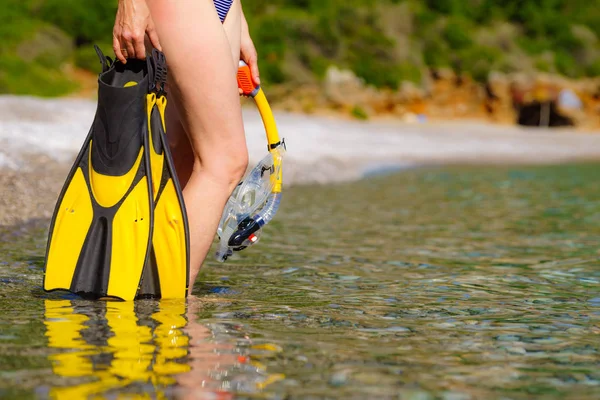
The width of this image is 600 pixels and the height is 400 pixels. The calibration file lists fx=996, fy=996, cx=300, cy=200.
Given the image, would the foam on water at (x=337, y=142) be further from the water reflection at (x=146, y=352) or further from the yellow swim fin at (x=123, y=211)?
the water reflection at (x=146, y=352)

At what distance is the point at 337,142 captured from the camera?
1337cm

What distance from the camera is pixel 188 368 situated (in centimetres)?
206

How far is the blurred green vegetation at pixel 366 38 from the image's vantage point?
19.7 metres

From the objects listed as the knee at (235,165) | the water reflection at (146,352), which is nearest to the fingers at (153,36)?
the knee at (235,165)

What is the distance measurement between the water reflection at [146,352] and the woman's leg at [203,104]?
305 millimetres

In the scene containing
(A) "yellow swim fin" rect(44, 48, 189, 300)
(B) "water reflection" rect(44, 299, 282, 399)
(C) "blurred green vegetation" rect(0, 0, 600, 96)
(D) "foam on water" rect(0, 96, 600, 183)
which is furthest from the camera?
(C) "blurred green vegetation" rect(0, 0, 600, 96)

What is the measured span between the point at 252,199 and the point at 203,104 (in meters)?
0.57

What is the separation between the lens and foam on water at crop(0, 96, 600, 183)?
329 inches

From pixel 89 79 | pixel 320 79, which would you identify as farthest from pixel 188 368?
pixel 320 79

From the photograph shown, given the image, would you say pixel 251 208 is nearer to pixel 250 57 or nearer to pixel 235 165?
pixel 235 165

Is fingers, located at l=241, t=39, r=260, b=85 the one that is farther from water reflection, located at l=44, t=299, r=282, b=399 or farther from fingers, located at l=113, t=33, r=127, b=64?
water reflection, located at l=44, t=299, r=282, b=399

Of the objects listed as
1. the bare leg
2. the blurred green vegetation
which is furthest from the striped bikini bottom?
the blurred green vegetation

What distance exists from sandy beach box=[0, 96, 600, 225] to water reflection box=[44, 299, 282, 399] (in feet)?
7.91

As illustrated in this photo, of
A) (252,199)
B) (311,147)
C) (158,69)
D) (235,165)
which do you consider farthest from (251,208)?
(311,147)
